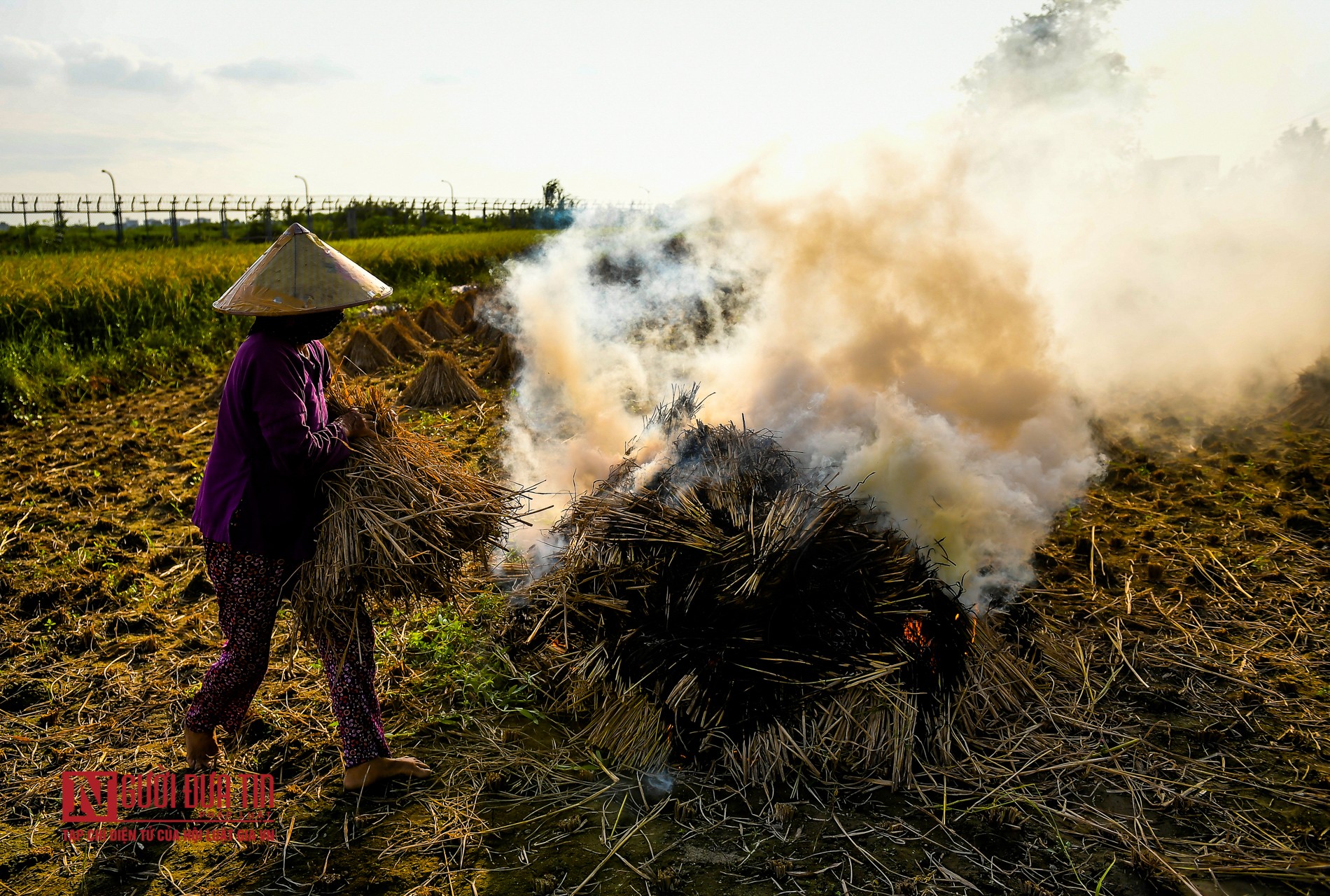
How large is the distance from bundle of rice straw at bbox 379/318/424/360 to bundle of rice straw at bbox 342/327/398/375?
564 millimetres

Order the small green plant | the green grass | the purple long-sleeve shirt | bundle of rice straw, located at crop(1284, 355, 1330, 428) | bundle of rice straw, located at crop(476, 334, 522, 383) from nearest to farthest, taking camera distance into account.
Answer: the purple long-sleeve shirt, the small green plant, bundle of rice straw, located at crop(1284, 355, 1330, 428), the green grass, bundle of rice straw, located at crop(476, 334, 522, 383)

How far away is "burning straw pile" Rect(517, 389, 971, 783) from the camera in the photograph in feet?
10.8

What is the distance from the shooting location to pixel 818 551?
3555 millimetres

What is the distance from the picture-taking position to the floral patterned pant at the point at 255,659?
2.88 meters

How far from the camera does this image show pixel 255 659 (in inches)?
116

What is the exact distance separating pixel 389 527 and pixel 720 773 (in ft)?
5.65

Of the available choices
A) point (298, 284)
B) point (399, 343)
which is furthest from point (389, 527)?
point (399, 343)

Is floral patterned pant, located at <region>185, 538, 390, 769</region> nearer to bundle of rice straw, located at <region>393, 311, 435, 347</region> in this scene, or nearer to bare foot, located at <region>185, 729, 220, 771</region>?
bare foot, located at <region>185, 729, 220, 771</region>

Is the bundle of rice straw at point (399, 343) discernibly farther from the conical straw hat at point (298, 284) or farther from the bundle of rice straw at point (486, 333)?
the conical straw hat at point (298, 284)

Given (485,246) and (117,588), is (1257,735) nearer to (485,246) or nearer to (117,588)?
(117,588)

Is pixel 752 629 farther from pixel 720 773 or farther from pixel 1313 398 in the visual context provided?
pixel 1313 398

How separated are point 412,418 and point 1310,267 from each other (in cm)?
1167

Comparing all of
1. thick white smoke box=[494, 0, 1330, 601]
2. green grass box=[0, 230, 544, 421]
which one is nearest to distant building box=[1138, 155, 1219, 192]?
thick white smoke box=[494, 0, 1330, 601]

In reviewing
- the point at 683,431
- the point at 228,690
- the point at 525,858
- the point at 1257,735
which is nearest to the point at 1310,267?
the point at 1257,735
